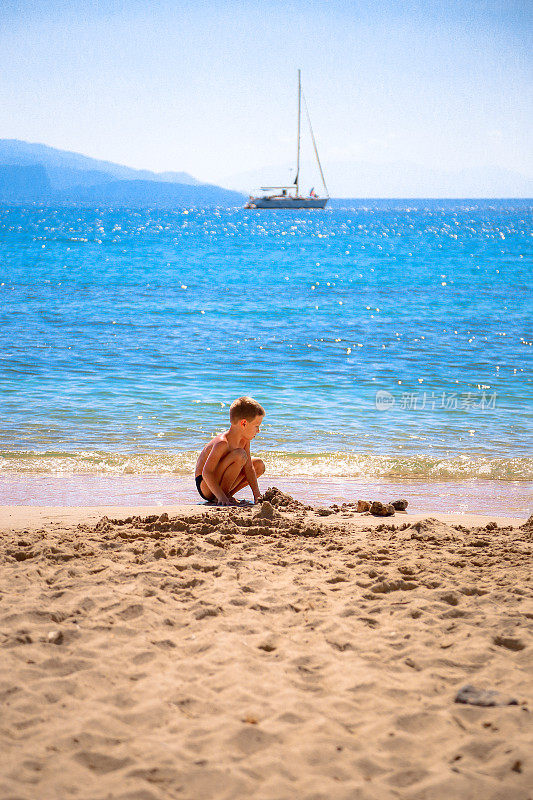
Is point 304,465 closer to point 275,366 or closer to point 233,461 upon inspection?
point 233,461

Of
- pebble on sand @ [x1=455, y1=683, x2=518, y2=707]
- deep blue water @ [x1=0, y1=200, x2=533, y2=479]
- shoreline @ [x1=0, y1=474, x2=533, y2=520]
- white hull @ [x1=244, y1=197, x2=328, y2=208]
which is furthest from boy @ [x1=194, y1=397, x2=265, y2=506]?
white hull @ [x1=244, y1=197, x2=328, y2=208]

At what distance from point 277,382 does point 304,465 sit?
174 inches

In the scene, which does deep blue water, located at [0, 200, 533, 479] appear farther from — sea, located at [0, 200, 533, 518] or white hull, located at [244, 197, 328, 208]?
white hull, located at [244, 197, 328, 208]

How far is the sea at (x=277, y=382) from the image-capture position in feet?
23.1

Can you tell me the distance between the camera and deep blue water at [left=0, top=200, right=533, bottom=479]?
799 cm

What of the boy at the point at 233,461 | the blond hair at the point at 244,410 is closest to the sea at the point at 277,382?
the boy at the point at 233,461

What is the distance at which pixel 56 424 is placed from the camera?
885 cm

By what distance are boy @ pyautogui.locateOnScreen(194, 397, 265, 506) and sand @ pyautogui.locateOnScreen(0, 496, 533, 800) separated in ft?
2.94

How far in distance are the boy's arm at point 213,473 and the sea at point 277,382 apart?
2.13 ft

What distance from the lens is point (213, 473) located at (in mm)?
5727

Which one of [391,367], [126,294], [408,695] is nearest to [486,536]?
[408,695]

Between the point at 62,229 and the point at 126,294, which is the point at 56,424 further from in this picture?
the point at 62,229

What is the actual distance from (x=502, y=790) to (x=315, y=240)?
5440 centimetres

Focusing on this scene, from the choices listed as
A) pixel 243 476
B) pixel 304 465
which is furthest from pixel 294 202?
pixel 243 476
